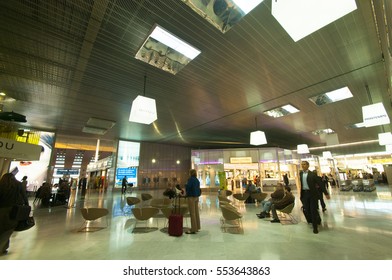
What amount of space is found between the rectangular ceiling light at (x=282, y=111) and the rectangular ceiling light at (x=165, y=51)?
5596 millimetres

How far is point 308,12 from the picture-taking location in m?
1.77

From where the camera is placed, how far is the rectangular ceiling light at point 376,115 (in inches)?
220

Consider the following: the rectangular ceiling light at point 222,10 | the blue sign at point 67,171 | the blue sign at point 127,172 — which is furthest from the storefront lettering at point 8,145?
the blue sign at point 67,171

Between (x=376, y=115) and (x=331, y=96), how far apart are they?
2.05m

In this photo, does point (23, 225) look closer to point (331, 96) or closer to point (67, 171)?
point (331, 96)

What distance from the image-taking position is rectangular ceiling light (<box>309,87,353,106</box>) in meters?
7.04

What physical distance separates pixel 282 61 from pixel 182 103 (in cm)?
425

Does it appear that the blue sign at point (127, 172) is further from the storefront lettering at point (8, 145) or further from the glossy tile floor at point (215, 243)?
the glossy tile floor at point (215, 243)

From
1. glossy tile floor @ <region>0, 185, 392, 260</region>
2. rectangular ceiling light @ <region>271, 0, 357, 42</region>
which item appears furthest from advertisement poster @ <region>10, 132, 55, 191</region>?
rectangular ceiling light @ <region>271, 0, 357, 42</region>

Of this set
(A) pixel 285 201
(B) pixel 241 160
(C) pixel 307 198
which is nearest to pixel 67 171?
(B) pixel 241 160

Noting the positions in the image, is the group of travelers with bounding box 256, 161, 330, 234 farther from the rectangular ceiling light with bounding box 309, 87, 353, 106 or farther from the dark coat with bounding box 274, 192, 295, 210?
the rectangular ceiling light with bounding box 309, 87, 353, 106

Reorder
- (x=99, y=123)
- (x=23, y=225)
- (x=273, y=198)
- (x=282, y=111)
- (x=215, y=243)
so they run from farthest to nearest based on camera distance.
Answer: (x=99, y=123)
(x=282, y=111)
(x=273, y=198)
(x=215, y=243)
(x=23, y=225)

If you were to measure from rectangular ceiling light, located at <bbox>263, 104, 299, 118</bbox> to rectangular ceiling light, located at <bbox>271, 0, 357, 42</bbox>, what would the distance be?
726cm
